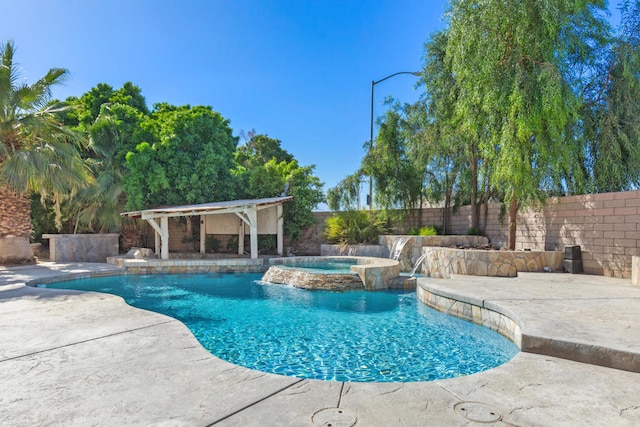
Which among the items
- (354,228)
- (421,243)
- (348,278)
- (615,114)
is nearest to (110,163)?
(354,228)

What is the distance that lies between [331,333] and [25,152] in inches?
505

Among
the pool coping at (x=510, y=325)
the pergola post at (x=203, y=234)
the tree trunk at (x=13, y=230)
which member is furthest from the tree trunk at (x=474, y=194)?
the tree trunk at (x=13, y=230)

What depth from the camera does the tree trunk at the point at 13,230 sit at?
1296cm

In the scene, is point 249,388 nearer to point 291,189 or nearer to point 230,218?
point 230,218

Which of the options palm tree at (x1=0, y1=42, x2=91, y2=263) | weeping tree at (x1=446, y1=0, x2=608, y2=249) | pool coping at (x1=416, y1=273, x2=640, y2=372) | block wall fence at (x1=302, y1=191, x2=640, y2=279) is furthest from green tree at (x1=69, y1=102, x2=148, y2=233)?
block wall fence at (x1=302, y1=191, x2=640, y2=279)

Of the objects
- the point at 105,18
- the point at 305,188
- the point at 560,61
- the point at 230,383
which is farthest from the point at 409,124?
the point at 230,383

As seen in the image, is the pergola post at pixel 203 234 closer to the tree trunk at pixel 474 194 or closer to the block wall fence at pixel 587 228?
the tree trunk at pixel 474 194

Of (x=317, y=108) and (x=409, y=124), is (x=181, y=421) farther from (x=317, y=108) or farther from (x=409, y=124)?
(x=317, y=108)

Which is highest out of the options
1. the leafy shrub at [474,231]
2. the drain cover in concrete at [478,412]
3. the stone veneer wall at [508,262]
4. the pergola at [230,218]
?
the pergola at [230,218]

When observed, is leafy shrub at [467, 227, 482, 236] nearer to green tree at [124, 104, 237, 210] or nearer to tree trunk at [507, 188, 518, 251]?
tree trunk at [507, 188, 518, 251]

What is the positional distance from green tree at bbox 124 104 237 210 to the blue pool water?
6.99 meters

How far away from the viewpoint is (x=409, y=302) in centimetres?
816

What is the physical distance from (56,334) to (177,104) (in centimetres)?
1707

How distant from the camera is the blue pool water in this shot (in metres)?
4.31
